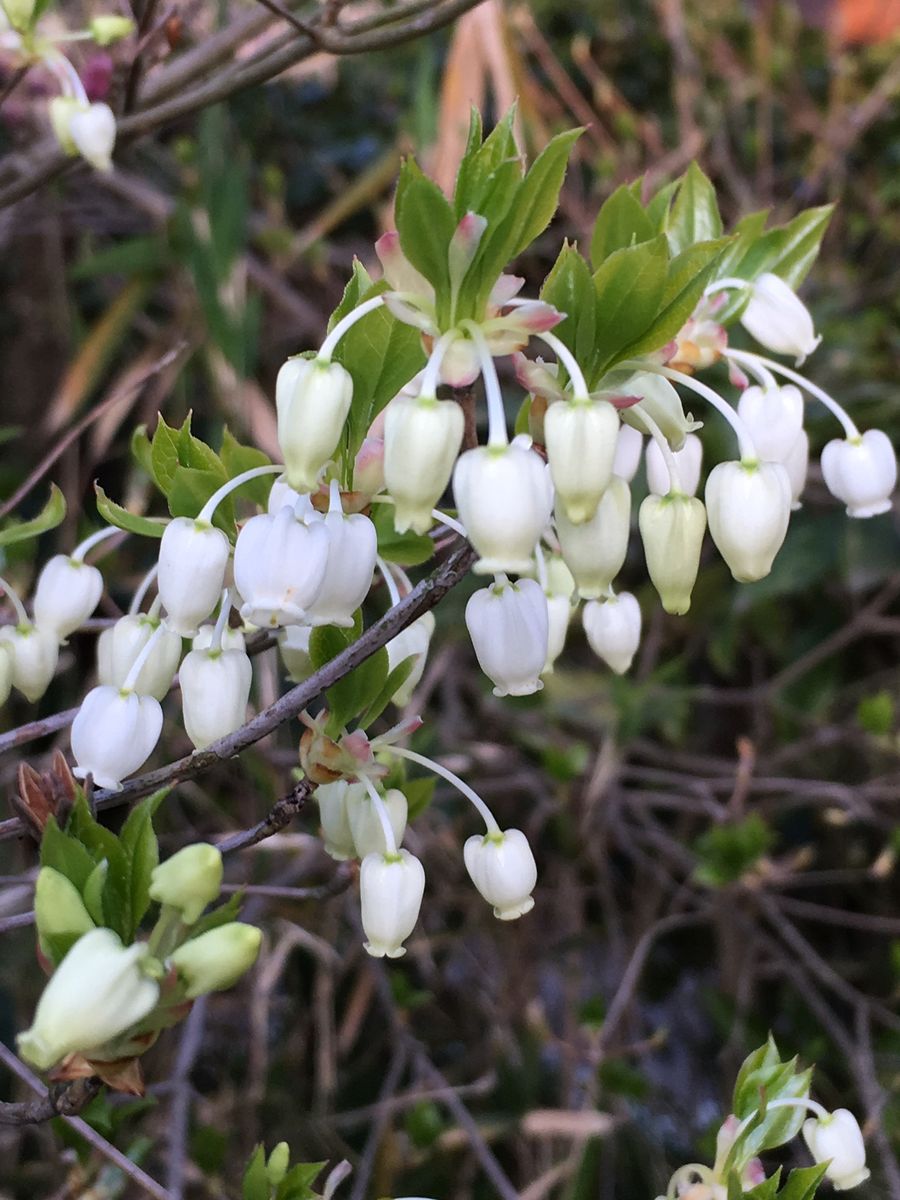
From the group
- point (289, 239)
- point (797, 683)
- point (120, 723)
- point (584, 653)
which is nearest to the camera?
point (120, 723)

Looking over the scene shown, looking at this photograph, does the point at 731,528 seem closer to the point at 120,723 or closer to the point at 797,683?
the point at 120,723

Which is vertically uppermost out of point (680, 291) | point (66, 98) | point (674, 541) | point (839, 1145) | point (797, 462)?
point (66, 98)

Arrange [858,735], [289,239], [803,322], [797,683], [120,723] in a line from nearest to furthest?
1. [120,723]
2. [803,322]
3. [858,735]
4. [797,683]
5. [289,239]

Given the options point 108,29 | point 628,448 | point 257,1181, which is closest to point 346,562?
point 628,448

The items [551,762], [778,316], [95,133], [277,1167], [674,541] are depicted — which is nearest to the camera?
[674,541]

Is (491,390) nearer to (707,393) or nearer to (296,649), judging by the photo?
(707,393)

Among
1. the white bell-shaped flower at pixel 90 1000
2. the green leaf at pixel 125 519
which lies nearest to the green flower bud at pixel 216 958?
the white bell-shaped flower at pixel 90 1000

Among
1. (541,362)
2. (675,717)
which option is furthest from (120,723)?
(675,717)
